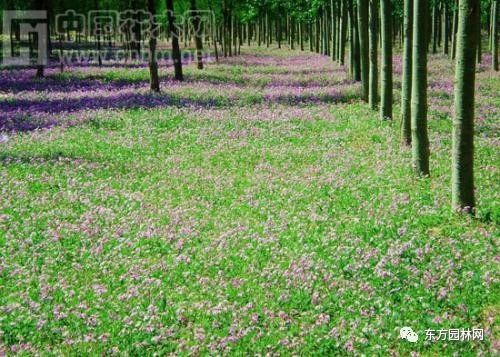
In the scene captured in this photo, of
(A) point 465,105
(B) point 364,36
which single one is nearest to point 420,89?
(A) point 465,105

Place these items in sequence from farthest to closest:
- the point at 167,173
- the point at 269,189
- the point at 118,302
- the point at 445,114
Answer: the point at 445,114
the point at 167,173
the point at 269,189
the point at 118,302

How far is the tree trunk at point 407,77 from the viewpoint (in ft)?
52.5

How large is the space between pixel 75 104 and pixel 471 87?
2177 centimetres

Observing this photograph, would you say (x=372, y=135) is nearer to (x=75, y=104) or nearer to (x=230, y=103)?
(x=230, y=103)

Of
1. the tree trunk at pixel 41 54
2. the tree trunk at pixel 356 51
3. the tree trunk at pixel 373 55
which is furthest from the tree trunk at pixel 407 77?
the tree trunk at pixel 41 54

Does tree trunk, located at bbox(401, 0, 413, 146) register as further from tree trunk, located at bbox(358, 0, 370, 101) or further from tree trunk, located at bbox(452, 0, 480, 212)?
tree trunk, located at bbox(358, 0, 370, 101)

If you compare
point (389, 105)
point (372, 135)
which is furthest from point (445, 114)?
point (372, 135)

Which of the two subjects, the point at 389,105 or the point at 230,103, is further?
the point at 230,103

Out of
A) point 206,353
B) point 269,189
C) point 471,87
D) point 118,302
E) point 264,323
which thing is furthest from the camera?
point 269,189

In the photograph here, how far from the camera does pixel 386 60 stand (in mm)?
19688

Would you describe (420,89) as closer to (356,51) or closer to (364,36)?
(364,36)

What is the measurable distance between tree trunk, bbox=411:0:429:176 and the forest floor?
2.04 feet

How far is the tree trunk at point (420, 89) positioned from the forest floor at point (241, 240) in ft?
2.04

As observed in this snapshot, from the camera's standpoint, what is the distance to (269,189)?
553 inches
